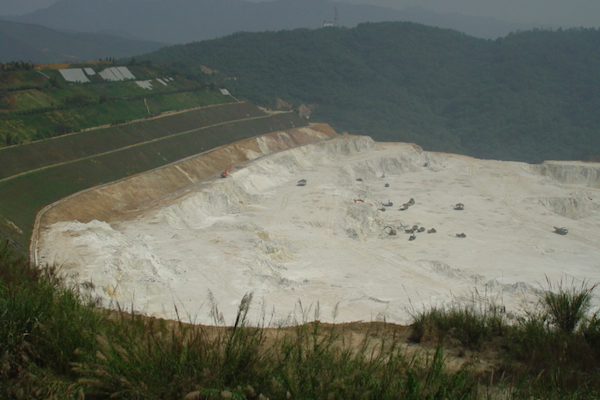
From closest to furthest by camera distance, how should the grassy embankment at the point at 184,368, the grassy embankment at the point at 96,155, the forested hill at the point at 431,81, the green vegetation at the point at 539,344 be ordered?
1. the grassy embankment at the point at 184,368
2. the green vegetation at the point at 539,344
3. the grassy embankment at the point at 96,155
4. the forested hill at the point at 431,81

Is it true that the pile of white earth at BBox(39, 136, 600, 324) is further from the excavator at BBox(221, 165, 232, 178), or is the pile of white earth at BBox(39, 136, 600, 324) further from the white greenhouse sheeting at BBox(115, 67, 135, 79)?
the white greenhouse sheeting at BBox(115, 67, 135, 79)

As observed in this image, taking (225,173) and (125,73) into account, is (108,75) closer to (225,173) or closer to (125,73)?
(125,73)

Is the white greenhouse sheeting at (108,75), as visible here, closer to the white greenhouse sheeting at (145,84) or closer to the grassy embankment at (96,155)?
the white greenhouse sheeting at (145,84)

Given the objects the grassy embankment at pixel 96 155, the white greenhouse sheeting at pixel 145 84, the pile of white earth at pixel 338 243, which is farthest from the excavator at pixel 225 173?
the white greenhouse sheeting at pixel 145 84

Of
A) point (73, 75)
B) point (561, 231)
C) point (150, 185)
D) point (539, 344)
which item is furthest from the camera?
point (73, 75)

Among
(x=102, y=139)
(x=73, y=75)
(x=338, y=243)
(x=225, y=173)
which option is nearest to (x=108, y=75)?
(x=73, y=75)

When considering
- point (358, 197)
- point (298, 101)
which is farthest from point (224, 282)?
point (298, 101)
